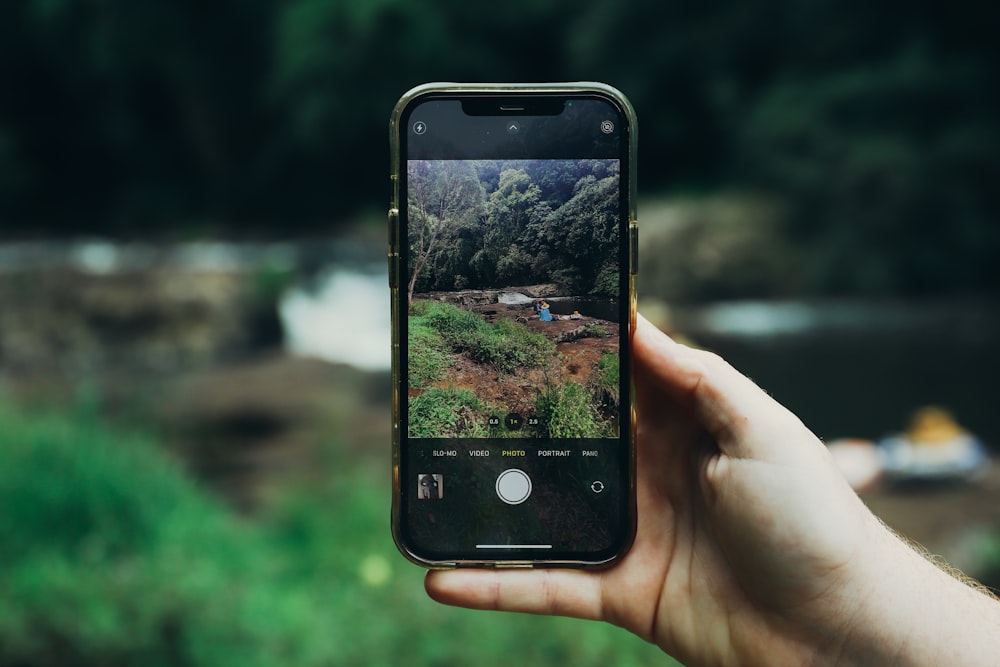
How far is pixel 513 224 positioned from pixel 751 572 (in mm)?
573

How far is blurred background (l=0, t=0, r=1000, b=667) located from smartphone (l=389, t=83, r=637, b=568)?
3.86 ft

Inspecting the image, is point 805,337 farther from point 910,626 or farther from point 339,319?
point 910,626

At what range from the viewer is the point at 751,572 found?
4.50 feet

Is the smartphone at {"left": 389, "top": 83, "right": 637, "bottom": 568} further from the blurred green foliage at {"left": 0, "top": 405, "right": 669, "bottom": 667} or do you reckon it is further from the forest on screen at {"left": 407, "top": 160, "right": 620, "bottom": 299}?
the blurred green foliage at {"left": 0, "top": 405, "right": 669, "bottom": 667}

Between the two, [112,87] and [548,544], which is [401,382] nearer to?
[548,544]

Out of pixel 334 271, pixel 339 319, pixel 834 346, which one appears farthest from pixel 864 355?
pixel 334 271

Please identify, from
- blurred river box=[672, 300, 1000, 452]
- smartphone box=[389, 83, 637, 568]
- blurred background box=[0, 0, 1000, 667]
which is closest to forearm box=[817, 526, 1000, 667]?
smartphone box=[389, 83, 637, 568]

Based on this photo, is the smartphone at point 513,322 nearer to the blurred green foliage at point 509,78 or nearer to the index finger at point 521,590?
the index finger at point 521,590

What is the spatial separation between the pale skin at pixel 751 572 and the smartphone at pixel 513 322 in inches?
2.0

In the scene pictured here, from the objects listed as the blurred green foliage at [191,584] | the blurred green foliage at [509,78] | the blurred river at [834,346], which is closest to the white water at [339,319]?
the blurred river at [834,346]

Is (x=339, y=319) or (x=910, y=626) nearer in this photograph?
(x=910, y=626)

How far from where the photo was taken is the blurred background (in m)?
3.24

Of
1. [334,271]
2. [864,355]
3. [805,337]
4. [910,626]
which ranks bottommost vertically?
[864,355]

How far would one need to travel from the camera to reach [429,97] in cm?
150
